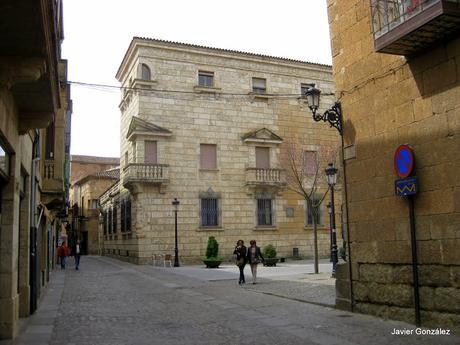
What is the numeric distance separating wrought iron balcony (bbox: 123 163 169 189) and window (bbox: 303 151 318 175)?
8.66 m

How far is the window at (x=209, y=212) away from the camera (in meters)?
28.1

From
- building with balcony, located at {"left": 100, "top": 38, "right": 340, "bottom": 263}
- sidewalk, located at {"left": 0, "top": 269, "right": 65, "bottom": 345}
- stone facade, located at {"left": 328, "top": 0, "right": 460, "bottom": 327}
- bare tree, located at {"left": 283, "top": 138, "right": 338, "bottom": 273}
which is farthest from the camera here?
bare tree, located at {"left": 283, "top": 138, "right": 338, "bottom": 273}

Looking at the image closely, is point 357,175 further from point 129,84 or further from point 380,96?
point 129,84

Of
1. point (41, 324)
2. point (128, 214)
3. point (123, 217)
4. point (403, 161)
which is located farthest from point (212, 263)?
point (403, 161)

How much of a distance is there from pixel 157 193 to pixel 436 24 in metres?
21.5

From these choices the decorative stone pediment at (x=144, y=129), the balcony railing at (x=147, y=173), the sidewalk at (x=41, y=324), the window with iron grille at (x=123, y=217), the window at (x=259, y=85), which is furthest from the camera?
the window with iron grille at (x=123, y=217)

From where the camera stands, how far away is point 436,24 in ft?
22.7

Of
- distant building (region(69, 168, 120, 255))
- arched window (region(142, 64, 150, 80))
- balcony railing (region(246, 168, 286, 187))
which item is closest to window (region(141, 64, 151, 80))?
arched window (region(142, 64, 150, 80))

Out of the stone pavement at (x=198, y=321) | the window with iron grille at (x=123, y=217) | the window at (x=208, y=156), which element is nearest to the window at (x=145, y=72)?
the window at (x=208, y=156)

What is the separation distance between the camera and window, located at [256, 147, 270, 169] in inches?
1169

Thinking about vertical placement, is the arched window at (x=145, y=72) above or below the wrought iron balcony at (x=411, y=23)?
above

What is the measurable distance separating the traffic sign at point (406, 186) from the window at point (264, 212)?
69.9ft

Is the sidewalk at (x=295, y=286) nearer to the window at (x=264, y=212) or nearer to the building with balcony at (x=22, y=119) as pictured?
the building with balcony at (x=22, y=119)

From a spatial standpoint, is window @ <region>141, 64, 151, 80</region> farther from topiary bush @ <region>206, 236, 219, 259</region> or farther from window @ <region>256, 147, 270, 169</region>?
topiary bush @ <region>206, 236, 219, 259</region>
